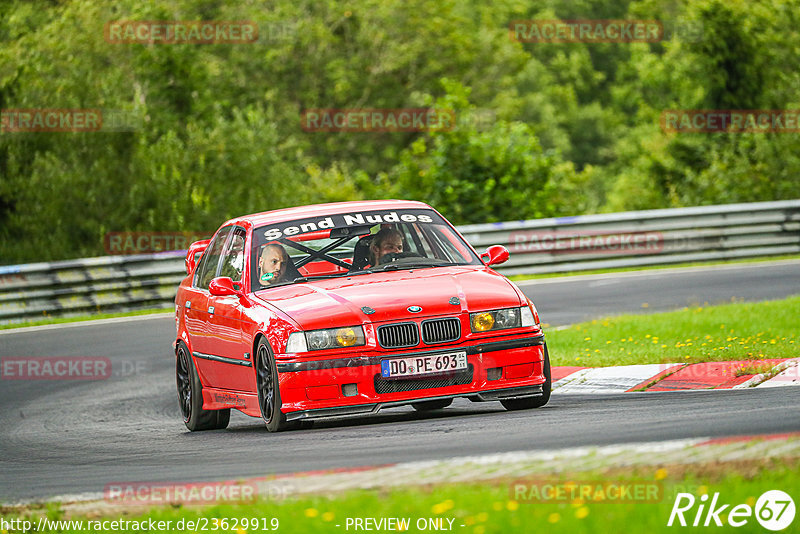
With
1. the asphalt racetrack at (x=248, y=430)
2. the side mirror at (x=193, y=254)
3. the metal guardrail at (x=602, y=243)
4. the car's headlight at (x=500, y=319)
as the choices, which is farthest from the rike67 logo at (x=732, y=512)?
the metal guardrail at (x=602, y=243)

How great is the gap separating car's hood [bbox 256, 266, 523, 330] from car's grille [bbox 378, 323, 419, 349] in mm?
58

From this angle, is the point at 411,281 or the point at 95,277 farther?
the point at 95,277

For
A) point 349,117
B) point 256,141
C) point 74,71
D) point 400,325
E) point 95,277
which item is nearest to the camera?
point 400,325

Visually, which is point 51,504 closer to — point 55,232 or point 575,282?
point 575,282

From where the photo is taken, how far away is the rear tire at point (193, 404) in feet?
34.1

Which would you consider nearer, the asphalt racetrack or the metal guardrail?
the asphalt racetrack

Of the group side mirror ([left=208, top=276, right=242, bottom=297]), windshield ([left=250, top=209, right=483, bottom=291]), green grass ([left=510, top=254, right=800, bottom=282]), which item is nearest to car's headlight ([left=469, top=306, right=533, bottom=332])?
windshield ([left=250, top=209, right=483, bottom=291])

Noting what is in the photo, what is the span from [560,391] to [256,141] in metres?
18.6

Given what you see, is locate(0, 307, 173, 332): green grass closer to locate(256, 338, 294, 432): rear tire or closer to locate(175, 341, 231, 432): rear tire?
locate(175, 341, 231, 432): rear tire

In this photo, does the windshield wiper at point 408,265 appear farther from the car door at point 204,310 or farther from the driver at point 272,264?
the car door at point 204,310

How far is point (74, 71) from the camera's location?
25766 millimetres

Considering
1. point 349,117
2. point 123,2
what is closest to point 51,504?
point 123,2

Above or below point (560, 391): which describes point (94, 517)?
above

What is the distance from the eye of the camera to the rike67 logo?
4.80 metres
